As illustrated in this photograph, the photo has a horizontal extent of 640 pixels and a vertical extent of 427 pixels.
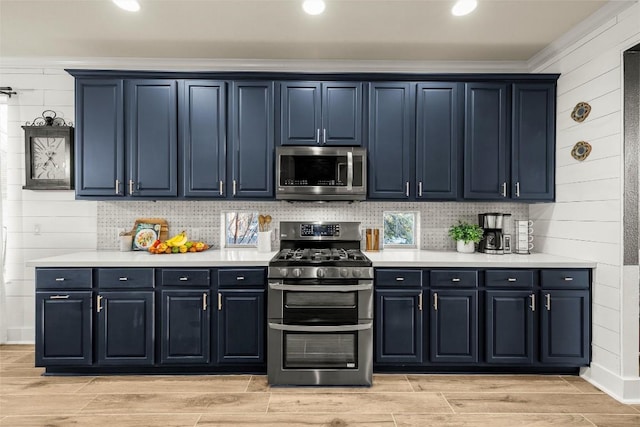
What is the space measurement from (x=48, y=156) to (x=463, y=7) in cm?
384

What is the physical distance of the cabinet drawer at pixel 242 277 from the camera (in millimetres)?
3018

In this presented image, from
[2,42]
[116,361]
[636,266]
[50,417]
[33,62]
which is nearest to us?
[50,417]

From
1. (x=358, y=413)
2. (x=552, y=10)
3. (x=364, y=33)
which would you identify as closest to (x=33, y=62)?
(x=364, y=33)

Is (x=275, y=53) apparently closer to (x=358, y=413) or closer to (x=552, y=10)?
(x=552, y=10)

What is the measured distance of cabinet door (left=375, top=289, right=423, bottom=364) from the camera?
304 cm

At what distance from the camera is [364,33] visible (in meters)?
3.10

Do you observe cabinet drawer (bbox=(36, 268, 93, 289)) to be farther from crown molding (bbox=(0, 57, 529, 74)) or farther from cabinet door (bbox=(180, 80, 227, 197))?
crown molding (bbox=(0, 57, 529, 74))

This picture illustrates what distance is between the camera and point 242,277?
3.02m

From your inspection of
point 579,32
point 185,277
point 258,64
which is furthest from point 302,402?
point 579,32

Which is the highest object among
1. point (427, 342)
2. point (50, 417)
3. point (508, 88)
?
point (508, 88)

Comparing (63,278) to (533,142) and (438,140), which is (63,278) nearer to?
(438,140)

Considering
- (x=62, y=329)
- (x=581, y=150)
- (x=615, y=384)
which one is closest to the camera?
(x=615, y=384)

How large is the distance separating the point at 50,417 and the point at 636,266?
4.04 meters

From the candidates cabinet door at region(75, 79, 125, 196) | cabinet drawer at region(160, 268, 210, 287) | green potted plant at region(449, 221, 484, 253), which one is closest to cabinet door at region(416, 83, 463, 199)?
green potted plant at region(449, 221, 484, 253)
